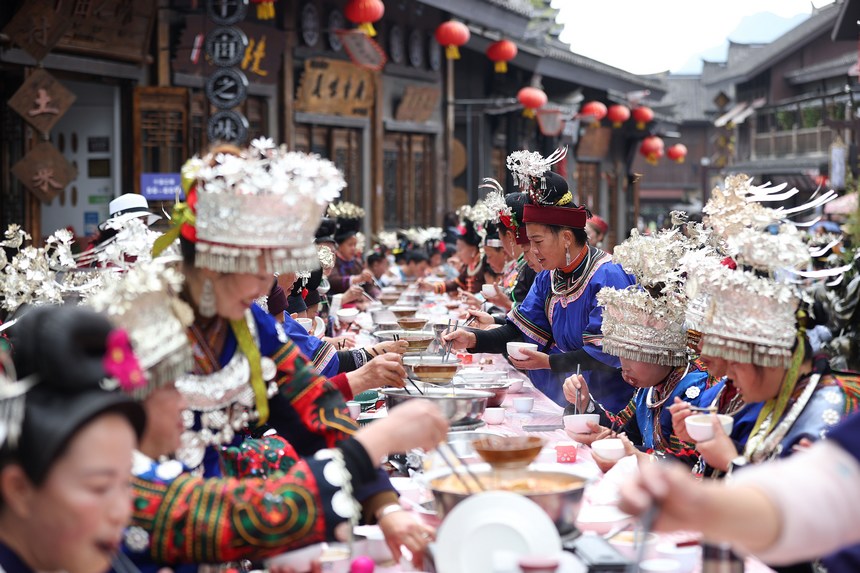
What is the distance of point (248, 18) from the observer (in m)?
13.4

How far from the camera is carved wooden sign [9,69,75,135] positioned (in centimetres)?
942

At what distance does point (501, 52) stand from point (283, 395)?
52.8ft

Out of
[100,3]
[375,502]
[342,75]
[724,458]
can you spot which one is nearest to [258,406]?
[375,502]

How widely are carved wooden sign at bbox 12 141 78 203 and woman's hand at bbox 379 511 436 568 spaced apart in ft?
25.7

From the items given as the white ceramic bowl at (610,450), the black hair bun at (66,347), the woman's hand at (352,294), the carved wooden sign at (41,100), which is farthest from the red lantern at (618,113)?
the black hair bun at (66,347)

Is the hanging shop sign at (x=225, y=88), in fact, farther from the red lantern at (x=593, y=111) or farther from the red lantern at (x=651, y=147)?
the red lantern at (x=651, y=147)

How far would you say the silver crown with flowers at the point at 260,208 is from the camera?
9.03 feet

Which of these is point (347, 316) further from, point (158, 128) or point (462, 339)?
point (158, 128)

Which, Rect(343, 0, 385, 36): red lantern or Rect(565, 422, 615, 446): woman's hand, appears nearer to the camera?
Rect(565, 422, 615, 446): woman's hand

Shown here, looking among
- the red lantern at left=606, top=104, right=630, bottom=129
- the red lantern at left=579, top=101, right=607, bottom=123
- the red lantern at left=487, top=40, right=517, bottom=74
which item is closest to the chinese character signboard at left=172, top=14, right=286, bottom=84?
the red lantern at left=487, top=40, right=517, bottom=74

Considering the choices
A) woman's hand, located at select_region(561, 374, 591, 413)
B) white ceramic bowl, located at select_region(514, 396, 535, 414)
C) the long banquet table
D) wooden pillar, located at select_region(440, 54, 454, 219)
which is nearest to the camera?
the long banquet table

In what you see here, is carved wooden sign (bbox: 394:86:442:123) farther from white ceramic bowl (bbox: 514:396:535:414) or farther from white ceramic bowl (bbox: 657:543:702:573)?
white ceramic bowl (bbox: 657:543:702:573)

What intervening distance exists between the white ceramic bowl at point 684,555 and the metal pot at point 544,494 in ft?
0.82

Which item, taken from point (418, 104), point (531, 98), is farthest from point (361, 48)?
point (531, 98)
